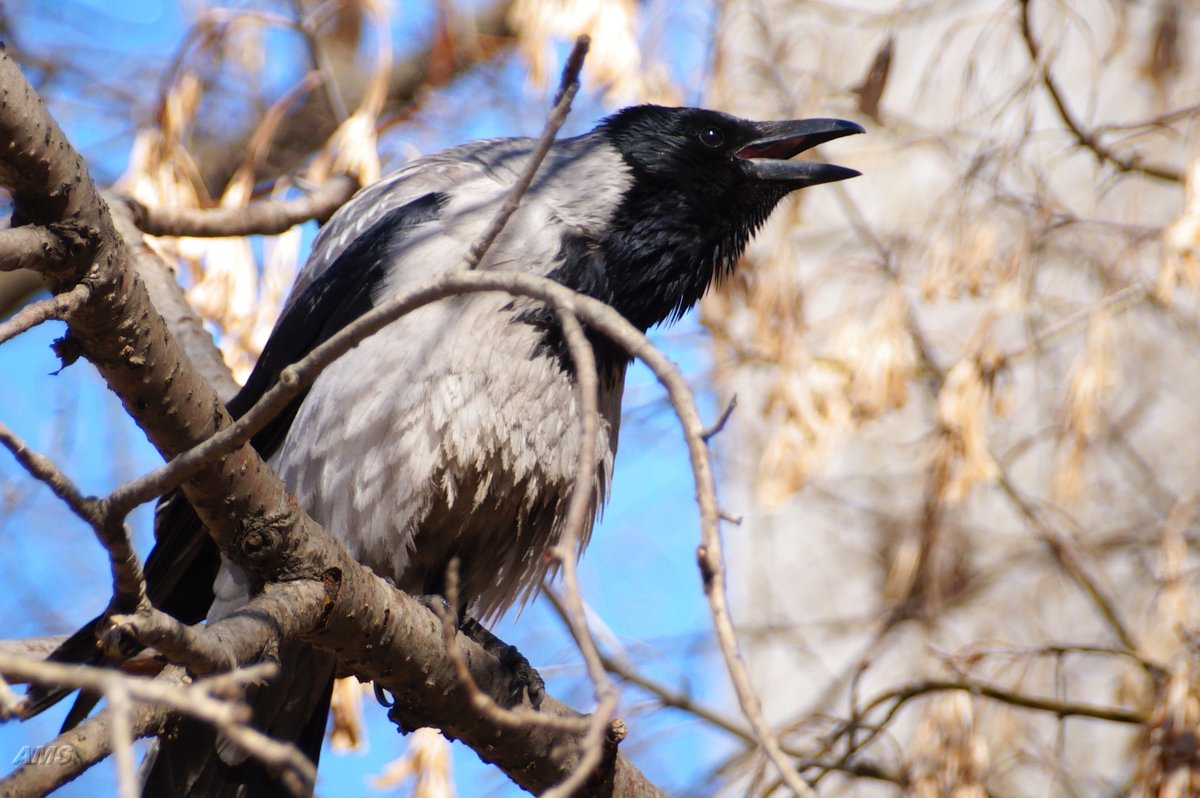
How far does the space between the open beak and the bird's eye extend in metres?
0.08

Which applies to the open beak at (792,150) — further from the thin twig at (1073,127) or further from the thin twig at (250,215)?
the thin twig at (250,215)

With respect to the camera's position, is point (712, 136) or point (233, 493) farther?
point (712, 136)

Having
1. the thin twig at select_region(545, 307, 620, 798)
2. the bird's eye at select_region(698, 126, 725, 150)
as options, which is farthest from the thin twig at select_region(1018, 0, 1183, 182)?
the thin twig at select_region(545, 307, 620, 798)

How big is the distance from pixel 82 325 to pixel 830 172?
2.32m

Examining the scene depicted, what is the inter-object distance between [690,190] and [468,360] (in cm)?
106

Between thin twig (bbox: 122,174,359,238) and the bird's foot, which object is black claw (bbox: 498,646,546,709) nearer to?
the bird's foot

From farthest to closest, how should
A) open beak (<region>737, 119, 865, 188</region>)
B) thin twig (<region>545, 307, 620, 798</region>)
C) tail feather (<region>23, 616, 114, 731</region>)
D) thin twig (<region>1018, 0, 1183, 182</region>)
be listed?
1. thin twig (<region>1018, 0, 1183, 182</region>)
2. open beak (<region>737, 119, 865, 188</region>)
3. tail feather (<region>23, 616, 114, 731</region>)
4. thin twig (<region>545, 307, 620, 798</region>)

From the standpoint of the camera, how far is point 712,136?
3.95 meters

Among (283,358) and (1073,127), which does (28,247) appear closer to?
(283,358)

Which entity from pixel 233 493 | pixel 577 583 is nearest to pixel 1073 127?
pixel 233 493

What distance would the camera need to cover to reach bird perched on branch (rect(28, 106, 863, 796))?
10.5ft

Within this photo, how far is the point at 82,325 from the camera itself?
85.2 inches

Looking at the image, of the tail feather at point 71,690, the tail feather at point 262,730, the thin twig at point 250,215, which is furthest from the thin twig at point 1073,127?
the tail feather at point 71,690

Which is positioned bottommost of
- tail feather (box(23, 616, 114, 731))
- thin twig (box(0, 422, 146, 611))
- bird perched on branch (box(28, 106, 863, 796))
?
thin twig (box(0, 422, 146, 611))
